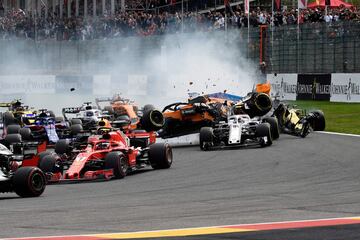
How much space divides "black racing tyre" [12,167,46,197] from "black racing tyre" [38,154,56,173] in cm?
315

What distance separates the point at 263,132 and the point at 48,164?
760cm

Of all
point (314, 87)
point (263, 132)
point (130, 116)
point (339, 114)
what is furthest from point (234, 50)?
point (263, 132)

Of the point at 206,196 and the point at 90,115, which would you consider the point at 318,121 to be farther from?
the point at 206,196

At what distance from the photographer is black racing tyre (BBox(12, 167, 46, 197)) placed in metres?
14.6

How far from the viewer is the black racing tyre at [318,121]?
2917cm

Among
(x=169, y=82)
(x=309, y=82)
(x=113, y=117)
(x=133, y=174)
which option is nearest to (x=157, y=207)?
(x=133, y=174)

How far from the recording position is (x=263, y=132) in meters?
24.2

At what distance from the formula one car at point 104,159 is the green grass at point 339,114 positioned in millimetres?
10407

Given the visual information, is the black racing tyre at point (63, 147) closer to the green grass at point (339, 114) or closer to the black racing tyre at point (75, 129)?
the black racing tyre at point (75, 129)

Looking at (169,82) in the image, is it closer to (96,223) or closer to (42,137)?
(42,137)

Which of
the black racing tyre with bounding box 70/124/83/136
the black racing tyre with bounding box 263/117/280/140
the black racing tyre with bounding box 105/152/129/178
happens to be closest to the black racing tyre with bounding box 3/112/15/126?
the black racing tyre with bounding box 70/124/83/136

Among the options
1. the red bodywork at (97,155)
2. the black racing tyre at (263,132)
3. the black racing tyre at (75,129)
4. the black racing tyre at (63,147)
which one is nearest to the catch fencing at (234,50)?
the black racing tyre at (263,132)

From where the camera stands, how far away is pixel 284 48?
4153cm

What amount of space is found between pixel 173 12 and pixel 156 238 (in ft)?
130
